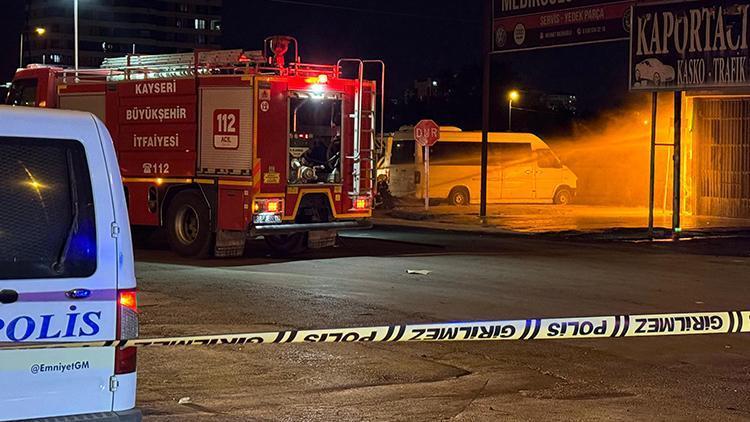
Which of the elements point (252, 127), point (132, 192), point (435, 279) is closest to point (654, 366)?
point (435, 279)

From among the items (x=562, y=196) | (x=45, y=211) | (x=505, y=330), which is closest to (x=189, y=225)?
(x=505, y=330)

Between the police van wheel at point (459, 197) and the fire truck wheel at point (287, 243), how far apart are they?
16471 millimetres

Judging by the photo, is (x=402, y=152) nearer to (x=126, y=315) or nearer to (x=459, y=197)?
(x=459, y=197)

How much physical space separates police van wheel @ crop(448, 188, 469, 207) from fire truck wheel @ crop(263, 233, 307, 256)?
16.5 m

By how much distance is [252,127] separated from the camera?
16.5 m

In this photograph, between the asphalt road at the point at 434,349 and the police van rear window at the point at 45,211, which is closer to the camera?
the police van rear window at the point at 45,211

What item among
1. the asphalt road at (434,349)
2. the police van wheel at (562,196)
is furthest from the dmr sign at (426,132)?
the asphalt road at (434,349)

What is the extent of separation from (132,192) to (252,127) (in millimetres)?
2884

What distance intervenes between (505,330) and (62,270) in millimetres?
3144

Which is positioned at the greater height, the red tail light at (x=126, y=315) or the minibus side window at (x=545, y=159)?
the minibus side window at (x=545, y=159)

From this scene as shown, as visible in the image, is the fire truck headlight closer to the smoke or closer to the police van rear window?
the police van rear window

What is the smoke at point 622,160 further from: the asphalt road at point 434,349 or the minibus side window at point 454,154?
the asphalt road at point 434,349

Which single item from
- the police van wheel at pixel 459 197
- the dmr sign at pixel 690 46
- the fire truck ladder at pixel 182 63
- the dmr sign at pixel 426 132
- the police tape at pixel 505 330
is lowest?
the police tape at pixel 505 330

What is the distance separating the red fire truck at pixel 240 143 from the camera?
16609 millimetres
